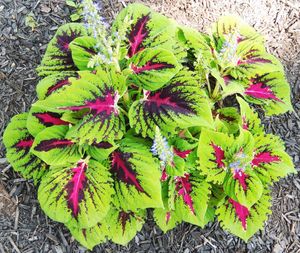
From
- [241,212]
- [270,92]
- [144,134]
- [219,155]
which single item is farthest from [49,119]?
[270,92]

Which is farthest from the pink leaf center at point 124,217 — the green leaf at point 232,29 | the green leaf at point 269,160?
the green leaf at point 232,29

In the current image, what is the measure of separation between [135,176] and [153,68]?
0.65 m

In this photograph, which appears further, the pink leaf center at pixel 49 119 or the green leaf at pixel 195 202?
the pink leaf center at pixel 49 119

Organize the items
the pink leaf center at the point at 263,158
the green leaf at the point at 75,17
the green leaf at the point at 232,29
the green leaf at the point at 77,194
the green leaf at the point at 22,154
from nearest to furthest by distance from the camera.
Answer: the green leaf at the point at 77,194, the pink leaf center at the point at 263,158, the green leaf at the point at 22,154, the green leaf at the point at 232,29, the green leaf at the point at 75,17

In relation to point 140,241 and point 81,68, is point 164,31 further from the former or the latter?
point 140,241

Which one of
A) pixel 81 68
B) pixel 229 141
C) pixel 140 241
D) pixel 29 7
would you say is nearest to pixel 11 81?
pixel 29 7

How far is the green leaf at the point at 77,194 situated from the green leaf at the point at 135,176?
74 millimetres

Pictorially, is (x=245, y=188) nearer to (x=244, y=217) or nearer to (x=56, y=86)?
(x=244, y=217)

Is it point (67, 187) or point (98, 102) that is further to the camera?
point (67, 187)

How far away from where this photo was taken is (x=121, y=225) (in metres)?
2.96

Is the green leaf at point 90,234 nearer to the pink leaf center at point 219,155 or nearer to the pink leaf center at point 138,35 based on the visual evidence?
the pink leaf center at point 219,155

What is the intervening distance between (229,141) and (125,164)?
650 mm

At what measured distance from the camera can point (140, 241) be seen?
3197 millimetres

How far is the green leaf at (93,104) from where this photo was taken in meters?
2.45
